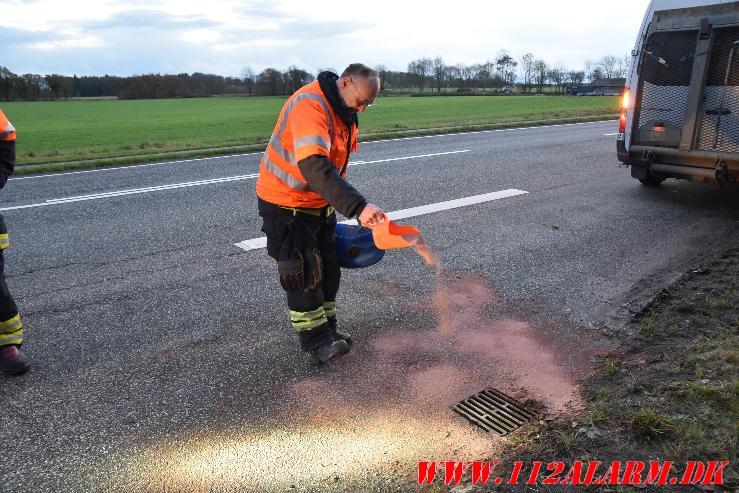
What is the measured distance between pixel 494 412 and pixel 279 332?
1.65 m

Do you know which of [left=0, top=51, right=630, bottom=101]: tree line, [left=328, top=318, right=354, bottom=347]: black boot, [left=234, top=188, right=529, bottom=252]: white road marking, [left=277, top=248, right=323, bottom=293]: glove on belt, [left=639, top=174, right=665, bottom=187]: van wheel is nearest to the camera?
[left=277, top=248, right=323, bottom=293]: glove on belt

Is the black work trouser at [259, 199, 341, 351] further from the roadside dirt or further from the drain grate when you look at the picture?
the roadside dirt

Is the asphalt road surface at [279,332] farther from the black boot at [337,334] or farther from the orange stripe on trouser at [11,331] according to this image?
the orange stripe on trouser at [11,331]

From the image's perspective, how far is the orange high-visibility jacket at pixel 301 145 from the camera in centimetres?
305

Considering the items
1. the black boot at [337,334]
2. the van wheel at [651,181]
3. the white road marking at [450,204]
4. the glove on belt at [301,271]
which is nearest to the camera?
the glove on belt at [301,271]

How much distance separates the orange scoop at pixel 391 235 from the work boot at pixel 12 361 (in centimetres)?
234

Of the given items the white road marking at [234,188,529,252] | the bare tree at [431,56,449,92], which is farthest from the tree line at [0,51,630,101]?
the white road marking at [234,188,529,252]

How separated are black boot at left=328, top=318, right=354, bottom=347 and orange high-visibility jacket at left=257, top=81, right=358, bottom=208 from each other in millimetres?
882

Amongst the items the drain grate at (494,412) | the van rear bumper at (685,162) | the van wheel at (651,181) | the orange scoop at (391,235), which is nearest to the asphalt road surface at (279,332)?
the drain grate at (494,412)

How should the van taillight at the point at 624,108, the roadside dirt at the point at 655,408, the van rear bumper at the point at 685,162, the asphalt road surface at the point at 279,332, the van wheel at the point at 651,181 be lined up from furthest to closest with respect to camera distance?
the van wheel at the point at 651,181
the van taillight at the point at 624,108
the van rear bumper at the point at 685,162
the asphalt road surface at the point at 279,332
the roadside dirt at the point at 655,408

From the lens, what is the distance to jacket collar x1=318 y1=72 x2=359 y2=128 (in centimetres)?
318

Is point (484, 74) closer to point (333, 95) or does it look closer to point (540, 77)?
point (540, 77)

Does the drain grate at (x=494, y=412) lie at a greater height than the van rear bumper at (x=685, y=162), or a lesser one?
lesser

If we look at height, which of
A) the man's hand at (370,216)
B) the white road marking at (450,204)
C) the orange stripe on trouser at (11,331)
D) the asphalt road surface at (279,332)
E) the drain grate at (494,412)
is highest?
the man's hand at (370,216)
